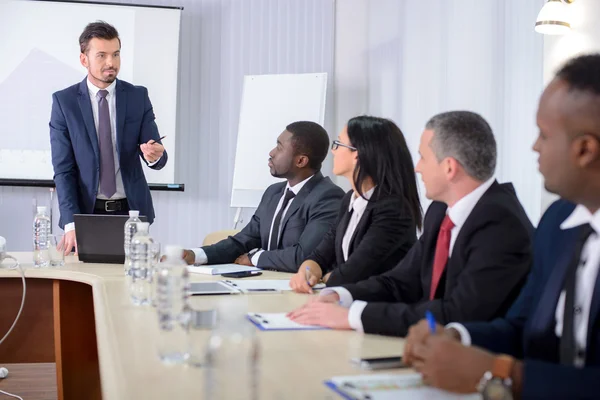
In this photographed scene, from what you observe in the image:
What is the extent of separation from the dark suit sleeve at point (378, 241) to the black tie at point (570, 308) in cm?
131

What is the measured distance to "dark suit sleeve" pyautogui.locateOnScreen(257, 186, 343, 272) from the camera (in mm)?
2994

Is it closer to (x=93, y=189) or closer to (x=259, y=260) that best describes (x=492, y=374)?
(x=259, y=260)

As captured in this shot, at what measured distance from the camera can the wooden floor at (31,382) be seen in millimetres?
3753

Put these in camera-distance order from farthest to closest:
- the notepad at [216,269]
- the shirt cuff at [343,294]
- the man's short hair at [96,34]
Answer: the man's short hair at [96,34], the notepad at [216,269], the shirt cuff at [343,294]

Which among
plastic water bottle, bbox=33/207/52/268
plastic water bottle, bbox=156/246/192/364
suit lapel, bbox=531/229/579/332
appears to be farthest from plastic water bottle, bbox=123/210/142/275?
suit lapel, bbox=531/229/579/332

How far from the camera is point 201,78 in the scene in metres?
5.95

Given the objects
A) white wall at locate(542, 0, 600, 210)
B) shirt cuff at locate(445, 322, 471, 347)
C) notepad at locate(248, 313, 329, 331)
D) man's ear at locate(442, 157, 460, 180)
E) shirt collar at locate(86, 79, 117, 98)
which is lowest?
notepad at locate(248, 313, 329, 331)

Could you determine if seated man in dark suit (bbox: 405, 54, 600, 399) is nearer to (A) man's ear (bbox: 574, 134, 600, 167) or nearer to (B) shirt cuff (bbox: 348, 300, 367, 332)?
(A) man's ear (bbox: 574, 134, 600, 167)

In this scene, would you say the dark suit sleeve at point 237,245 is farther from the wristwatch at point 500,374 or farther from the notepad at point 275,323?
the wristwatch at point 500,374

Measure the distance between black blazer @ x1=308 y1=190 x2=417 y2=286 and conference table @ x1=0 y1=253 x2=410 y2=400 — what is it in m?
0.33

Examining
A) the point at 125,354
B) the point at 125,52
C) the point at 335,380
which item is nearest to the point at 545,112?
the point at 335,380

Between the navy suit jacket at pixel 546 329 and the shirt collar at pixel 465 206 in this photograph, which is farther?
the shirt collar at pixel 465 206

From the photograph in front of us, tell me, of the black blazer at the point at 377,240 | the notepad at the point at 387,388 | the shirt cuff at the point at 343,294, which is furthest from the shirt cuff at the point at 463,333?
the black blazer at the point at 377,240

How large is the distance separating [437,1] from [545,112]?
12.5 ft
